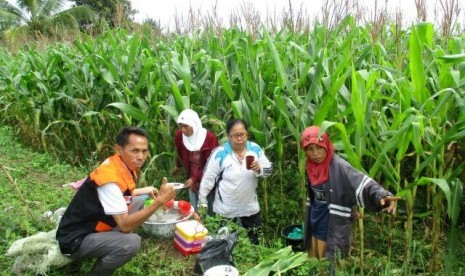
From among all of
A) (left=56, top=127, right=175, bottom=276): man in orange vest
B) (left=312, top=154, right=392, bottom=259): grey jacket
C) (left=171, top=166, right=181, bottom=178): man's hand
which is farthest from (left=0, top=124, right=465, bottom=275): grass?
(left=171, top=166, right=181, bottom=178): man's hand

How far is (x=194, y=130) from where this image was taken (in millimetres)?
3639

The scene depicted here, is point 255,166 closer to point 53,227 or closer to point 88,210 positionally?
point 88,210

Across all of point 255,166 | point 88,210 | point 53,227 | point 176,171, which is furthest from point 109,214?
point 176,171

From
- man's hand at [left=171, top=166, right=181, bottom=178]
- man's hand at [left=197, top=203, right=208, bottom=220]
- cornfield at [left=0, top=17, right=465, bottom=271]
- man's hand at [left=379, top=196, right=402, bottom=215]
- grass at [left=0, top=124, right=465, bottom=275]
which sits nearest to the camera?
man's hand at [left=379, top=196, right=402, bottom=215]

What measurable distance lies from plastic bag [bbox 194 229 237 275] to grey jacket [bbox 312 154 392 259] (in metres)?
0.66

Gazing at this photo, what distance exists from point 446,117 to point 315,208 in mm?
1059

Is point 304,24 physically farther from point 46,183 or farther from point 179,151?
point 46,183

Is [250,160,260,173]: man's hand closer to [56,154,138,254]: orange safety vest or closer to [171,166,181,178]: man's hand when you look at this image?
[56,154,138,254]: orange safety vest

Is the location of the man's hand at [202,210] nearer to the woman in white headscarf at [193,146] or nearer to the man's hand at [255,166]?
the woman in white headscarf at [193,146]

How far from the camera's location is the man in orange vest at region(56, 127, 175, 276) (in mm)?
2631

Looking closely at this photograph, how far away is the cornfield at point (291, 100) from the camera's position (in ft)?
9.00

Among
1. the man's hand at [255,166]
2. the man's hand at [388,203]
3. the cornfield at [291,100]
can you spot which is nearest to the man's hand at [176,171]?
the cornfield at [291,100]

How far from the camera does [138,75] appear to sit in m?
5.08

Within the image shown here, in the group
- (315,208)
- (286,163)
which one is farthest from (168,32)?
(315,208)
